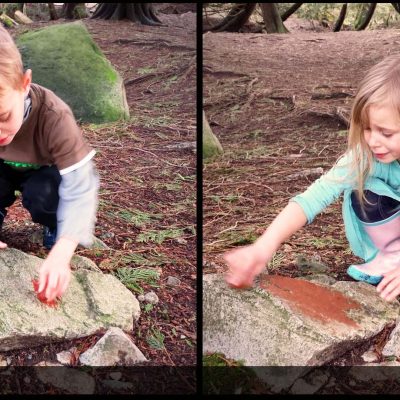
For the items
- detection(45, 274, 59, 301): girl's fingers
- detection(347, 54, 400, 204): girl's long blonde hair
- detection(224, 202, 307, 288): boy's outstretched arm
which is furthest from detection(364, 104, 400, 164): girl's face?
detection(45, 274, 59, 301): girl's fingers

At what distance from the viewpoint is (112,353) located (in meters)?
0.88

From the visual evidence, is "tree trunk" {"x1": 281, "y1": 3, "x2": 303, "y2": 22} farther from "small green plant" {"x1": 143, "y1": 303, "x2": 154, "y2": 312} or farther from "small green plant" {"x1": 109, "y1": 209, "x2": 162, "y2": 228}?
"small green plant" {"x1": 143, "y1": 303, "x2": 154, "y2": 312}

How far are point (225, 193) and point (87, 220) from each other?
46 centimetres

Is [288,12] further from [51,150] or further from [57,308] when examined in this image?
[57,308]

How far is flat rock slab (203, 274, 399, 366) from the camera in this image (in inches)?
33.4

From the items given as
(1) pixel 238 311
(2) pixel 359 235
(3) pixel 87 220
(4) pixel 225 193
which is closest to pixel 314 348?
(1) pixel 238 311

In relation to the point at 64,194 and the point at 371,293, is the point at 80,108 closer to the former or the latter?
the point at 64,194

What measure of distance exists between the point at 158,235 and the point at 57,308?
31cm

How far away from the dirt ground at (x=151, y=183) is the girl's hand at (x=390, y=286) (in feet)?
1.00

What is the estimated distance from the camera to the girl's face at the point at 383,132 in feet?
2.82

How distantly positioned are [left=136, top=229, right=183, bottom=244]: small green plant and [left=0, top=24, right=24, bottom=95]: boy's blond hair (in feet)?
1.39

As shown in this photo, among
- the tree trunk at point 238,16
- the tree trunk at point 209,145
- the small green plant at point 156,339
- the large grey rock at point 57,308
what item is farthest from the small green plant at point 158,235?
the tree trunk at point 238,16

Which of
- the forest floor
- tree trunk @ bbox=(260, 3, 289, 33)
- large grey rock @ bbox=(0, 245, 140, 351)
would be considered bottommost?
the forest floor

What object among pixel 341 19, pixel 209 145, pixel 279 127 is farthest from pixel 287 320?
pixel 279 127
